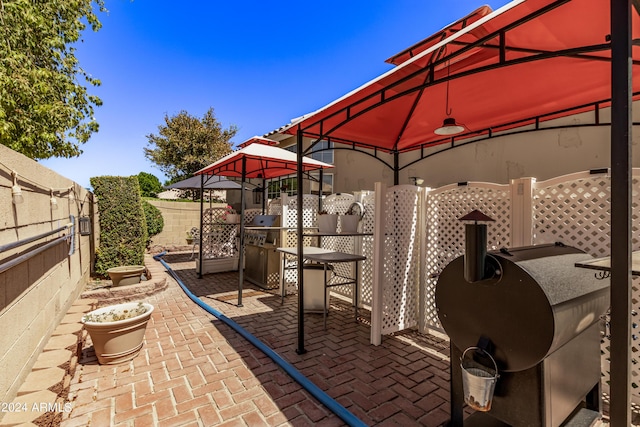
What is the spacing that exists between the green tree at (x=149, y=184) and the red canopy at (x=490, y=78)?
17.0m

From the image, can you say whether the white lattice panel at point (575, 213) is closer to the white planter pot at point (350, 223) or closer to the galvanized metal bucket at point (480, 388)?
the galvanized metal bucket at point (480, 388)

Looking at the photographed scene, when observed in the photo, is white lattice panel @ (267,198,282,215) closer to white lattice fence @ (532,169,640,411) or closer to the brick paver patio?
the brick paver patio

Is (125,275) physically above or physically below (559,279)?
below

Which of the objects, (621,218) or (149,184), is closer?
(621,218)

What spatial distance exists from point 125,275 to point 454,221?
606 cm

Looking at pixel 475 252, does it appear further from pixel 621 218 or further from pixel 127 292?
pixel 127 292

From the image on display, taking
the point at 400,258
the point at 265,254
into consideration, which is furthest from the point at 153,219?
the point at 400,258

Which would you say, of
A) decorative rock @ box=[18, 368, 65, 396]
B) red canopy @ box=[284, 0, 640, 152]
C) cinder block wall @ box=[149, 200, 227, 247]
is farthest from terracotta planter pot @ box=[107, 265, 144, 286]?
cinder block wall @ box=[149, 200, 227, 247]

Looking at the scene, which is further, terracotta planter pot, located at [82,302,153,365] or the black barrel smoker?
terracotta planter pot, located at [82,302,153,365]

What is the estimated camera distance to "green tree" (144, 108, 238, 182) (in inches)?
643

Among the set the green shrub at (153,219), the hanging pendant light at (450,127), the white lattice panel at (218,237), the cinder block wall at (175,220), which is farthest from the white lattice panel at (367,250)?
the cinder block wall at (175,220)

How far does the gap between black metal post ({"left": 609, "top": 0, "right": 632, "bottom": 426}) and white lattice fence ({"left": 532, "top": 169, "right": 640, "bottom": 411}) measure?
1772mm

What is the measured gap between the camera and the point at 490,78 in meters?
3.13

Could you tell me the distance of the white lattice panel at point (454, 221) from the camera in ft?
10.9
